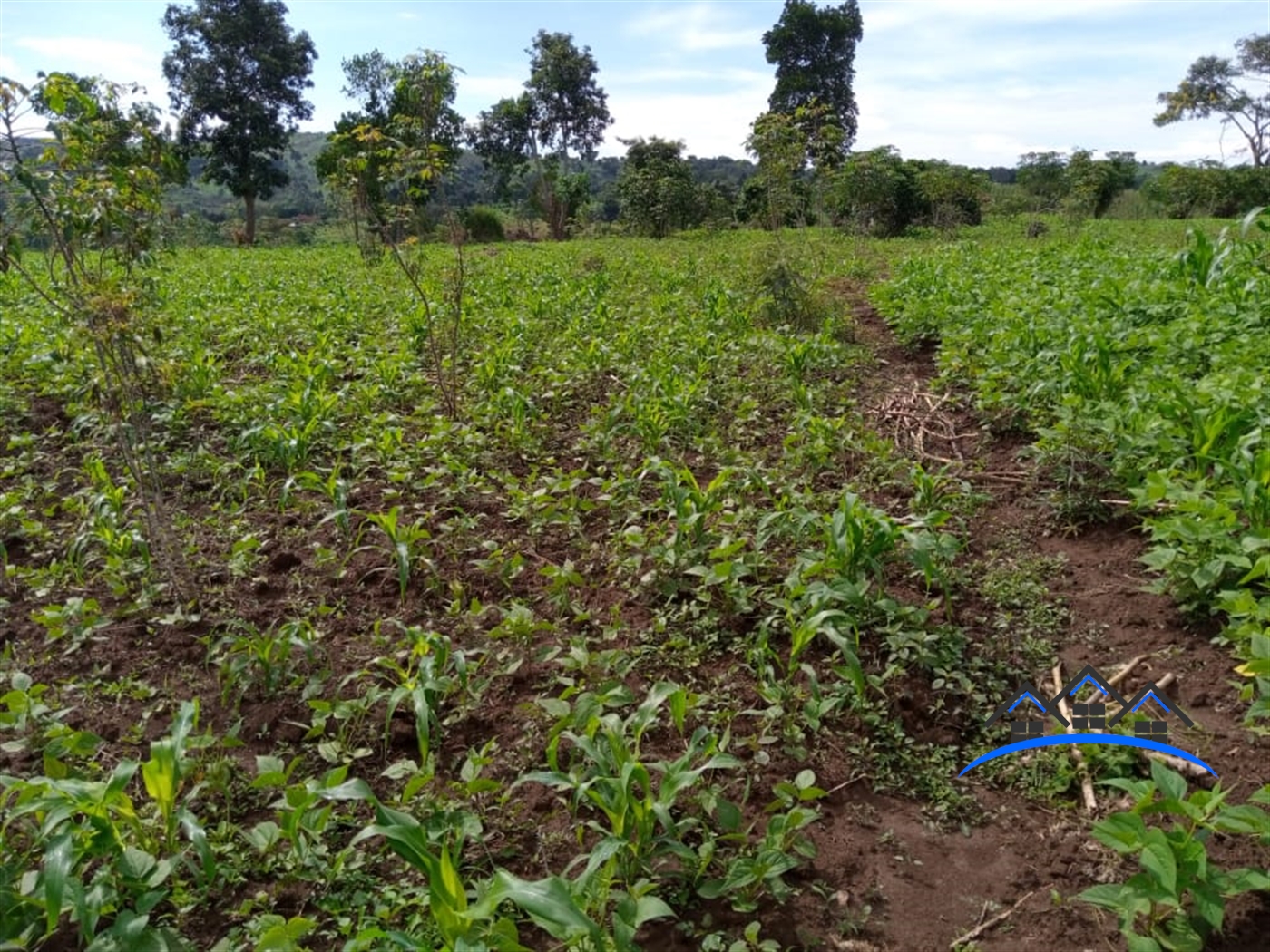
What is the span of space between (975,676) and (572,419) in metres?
3.34

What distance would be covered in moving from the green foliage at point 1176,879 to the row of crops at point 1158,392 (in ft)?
1.57

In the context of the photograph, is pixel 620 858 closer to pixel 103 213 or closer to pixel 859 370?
pixel 103 213

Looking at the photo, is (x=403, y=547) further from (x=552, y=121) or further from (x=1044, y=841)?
(x=552, y=121)

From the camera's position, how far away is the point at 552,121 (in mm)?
30875

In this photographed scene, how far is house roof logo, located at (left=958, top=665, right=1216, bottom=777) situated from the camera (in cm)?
221

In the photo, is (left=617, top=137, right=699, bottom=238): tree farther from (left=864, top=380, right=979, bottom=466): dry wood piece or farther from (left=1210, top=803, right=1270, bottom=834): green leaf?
(left=1210, top=803, right=1270, bottom=834): green leaf

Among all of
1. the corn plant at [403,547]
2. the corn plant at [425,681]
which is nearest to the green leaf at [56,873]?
the corn plant at [425,681]

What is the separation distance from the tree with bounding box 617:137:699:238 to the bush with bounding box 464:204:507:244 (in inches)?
229

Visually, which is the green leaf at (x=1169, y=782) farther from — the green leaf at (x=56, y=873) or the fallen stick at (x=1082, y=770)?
the green leaf at (x=56, y=873)

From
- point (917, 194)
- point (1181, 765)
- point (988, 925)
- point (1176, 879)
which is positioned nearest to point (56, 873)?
point (988, 925)

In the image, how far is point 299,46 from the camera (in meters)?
29.6

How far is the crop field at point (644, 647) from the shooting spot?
1.90 m

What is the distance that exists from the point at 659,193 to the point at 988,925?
888 inches

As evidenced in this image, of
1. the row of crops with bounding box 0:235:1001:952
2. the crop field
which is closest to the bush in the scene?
the row of crops with bounding box 0:235:1001:952
